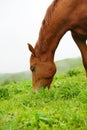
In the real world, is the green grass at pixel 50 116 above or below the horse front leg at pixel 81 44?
below

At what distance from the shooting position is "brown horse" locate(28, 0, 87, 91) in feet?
40.8

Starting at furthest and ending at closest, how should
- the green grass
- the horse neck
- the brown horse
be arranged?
the horse neck < the brown horse < the green grass

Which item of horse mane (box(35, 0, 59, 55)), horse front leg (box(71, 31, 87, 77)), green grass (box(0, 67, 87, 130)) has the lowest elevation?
green grass (box(0, 67, 87, 130))

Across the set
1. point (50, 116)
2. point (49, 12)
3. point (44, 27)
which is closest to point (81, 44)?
point (44, 27)

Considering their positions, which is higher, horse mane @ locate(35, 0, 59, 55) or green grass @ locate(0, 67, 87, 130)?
horse mane @ locate(35, 0, 59, 55)

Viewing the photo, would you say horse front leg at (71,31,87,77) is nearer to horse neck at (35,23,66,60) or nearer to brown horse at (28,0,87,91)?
brown horse at (28,0,87,91)

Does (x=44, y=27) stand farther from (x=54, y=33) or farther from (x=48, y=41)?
(x=48, y=41)

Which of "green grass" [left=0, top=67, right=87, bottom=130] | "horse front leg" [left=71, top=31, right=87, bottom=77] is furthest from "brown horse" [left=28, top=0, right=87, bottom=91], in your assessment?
"green grass" [left=0, top=67, right=87, bottom=130]

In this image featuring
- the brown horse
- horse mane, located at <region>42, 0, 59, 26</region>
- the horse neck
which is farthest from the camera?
the horse neck

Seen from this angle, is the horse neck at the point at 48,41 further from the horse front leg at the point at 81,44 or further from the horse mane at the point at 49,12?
the horse front leg at the point at 81,44

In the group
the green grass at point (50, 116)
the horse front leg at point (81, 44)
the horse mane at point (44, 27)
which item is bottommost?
the green grass at point (50, 116)

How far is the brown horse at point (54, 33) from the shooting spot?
1242 centimetres

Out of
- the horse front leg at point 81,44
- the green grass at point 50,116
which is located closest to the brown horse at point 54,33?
the horse front leg at point 81,44

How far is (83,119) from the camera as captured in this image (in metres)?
8.08
